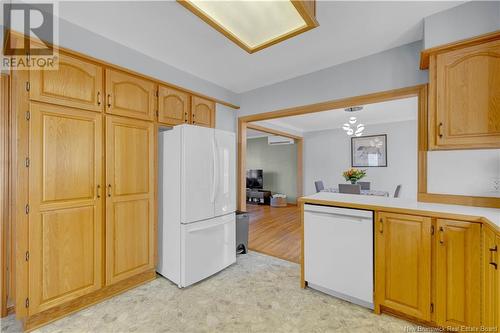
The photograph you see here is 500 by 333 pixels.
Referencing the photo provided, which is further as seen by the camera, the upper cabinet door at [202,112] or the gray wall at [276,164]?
the gray wall at [276,164]

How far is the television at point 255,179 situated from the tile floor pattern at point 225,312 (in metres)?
5.56

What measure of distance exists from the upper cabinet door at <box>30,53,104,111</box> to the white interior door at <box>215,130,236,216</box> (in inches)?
49.0

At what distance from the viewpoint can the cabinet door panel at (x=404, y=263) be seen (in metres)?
1.63

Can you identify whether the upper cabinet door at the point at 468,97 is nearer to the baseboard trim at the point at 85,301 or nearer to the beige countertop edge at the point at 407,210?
the beige countertop edge at the point at 407,210

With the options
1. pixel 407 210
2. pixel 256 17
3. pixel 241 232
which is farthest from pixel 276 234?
pixel 256 17

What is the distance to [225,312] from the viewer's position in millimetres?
1886

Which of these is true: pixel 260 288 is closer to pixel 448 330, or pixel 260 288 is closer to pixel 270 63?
pixel 448 330

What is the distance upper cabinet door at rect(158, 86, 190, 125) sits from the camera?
255 centimetres

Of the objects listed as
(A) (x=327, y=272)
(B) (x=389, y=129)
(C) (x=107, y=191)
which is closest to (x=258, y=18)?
(C) (x=107, y=191)

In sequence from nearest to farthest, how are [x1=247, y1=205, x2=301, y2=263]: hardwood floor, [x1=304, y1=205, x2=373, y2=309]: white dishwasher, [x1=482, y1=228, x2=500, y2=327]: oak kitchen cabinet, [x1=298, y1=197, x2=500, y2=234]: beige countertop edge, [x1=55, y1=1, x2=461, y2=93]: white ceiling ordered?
1. [x1=482, y1=228, x2=500, y2=327]: oak kitchen cabinet
2. [x1=298, y1=197, x2=500, y2=234]: beige countertop edge
3. [x1=55, y1=1, x2=461, y2=93]: white ceiling
4. [x1=304, y1=205, x2=373, y2=309]: white dishwasher
5. [x1=247, y1=205, x2=301, y2=263]: hardwood floor

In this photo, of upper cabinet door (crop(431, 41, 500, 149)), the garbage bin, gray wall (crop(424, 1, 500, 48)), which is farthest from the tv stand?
gray wall (crop(424, 1, 500, 48))

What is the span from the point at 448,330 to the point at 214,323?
1811 millimetres

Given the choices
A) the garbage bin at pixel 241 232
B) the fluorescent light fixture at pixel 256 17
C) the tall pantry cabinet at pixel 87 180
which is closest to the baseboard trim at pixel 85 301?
the tall pantry cabinet at pixel 87 180

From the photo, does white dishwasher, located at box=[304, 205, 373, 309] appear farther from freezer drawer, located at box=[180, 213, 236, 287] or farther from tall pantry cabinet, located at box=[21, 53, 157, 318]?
tall pantry cabinet, located at box=[21, 53, 157, 318]
